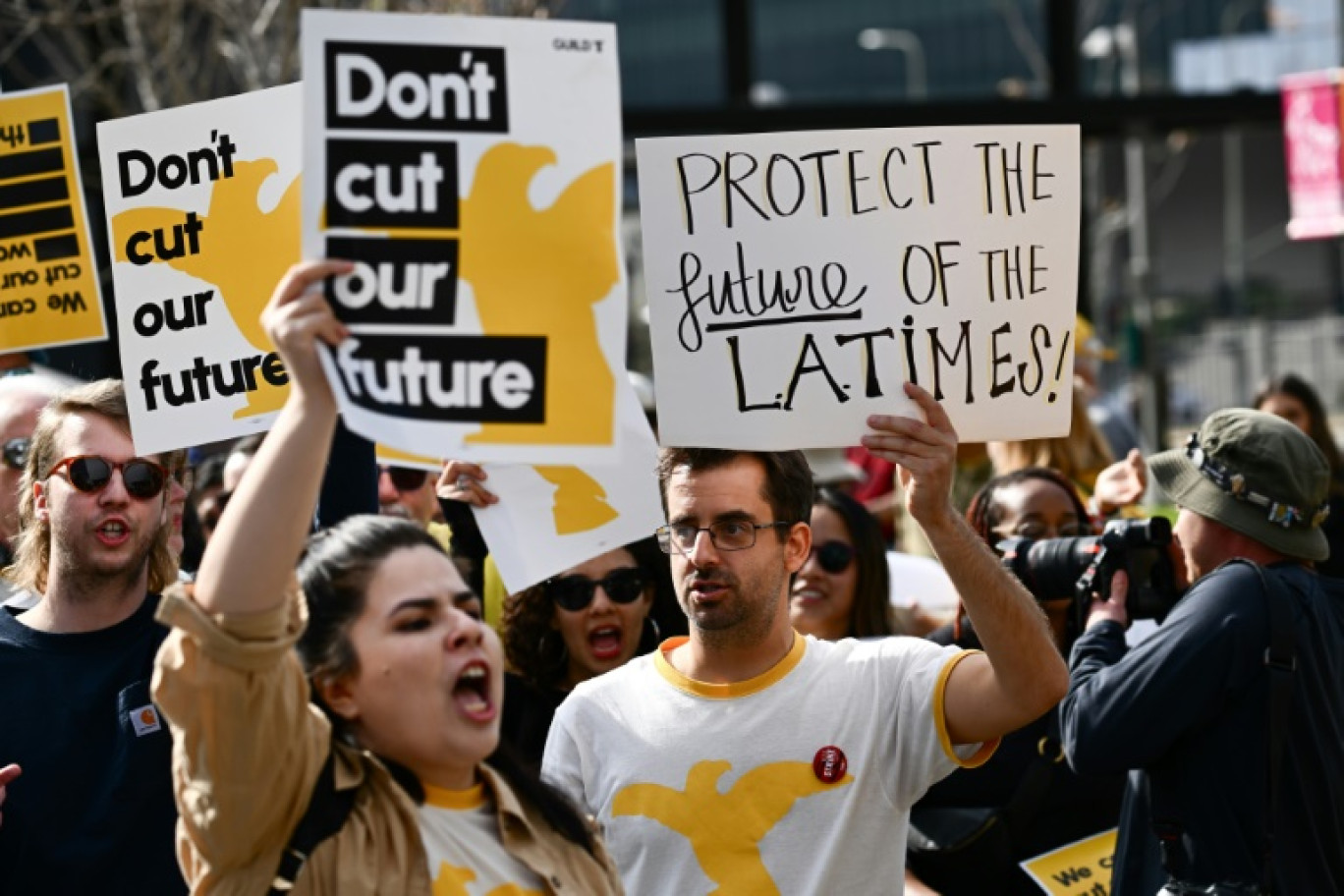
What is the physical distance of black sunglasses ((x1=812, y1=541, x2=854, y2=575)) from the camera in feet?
18.4

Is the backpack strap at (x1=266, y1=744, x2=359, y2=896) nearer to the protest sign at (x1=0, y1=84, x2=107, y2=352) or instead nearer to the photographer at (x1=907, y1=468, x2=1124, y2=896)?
the photographer at (x1=907, y1=468, x2=1124, y2=896)

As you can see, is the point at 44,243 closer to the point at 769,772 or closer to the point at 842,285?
the point at 842,285

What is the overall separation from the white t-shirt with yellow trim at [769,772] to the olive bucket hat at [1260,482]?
3.15 ft

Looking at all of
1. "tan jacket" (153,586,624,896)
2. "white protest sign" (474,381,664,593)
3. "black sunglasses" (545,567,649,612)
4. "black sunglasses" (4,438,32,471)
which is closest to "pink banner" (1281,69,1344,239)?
"black sunglasses" (545,567,649,612)

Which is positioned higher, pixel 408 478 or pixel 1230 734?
pixel 408 478

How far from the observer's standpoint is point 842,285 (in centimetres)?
374

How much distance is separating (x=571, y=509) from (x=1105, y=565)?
1233mm

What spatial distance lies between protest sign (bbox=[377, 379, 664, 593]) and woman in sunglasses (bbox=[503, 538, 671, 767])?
734 mm

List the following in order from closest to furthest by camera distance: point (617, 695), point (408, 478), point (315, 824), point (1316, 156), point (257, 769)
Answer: point (257, 769)
point (315, 824)
point (617, 695)
point (408, 478)
point (1316, 156)

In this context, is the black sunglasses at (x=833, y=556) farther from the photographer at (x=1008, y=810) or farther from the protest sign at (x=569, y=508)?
the protest sign at (x=569, y=508)

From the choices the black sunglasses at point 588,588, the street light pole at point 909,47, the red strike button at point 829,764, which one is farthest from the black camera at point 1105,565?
the street light pole at point 909,47

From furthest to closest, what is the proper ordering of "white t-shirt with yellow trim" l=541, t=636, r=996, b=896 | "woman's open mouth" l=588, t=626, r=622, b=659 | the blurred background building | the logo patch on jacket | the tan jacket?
the blurred background building → "woman's open mouth" l=588, t=626, r=622, b=659 → the logo patch on jacket → "white t-shirt with yellow trim" l=541, t=636, r=996, b=896 → the tan jacket

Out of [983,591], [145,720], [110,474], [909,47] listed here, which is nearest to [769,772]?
[983,591]

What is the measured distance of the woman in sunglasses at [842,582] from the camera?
561cm
